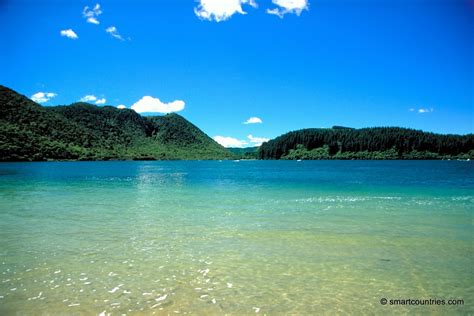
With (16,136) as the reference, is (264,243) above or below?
below

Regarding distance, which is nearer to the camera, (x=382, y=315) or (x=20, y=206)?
(x=382, y=315)

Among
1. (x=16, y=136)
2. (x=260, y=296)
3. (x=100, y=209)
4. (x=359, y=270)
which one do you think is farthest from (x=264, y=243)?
(x=16, y=136)

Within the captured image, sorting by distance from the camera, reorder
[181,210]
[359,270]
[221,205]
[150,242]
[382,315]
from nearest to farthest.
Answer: [382,315] < [359,270] < [150,242] < [181,210] < [221,205]

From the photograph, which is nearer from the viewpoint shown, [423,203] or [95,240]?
[95,240]

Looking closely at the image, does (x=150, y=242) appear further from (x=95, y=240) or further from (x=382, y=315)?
(x=382, y=315)

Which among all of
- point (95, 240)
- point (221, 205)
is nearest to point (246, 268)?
point (95, 240)

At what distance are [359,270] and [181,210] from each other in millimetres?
16223

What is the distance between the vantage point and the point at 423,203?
1170 inches

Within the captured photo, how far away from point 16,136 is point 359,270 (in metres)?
211

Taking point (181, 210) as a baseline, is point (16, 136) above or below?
above

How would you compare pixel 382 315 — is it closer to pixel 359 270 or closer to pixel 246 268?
pixel 359 270

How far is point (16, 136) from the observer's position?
182m

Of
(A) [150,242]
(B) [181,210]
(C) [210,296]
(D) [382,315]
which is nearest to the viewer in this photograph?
(D) [382,315]

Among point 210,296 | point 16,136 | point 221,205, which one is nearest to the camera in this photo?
point 210,296
